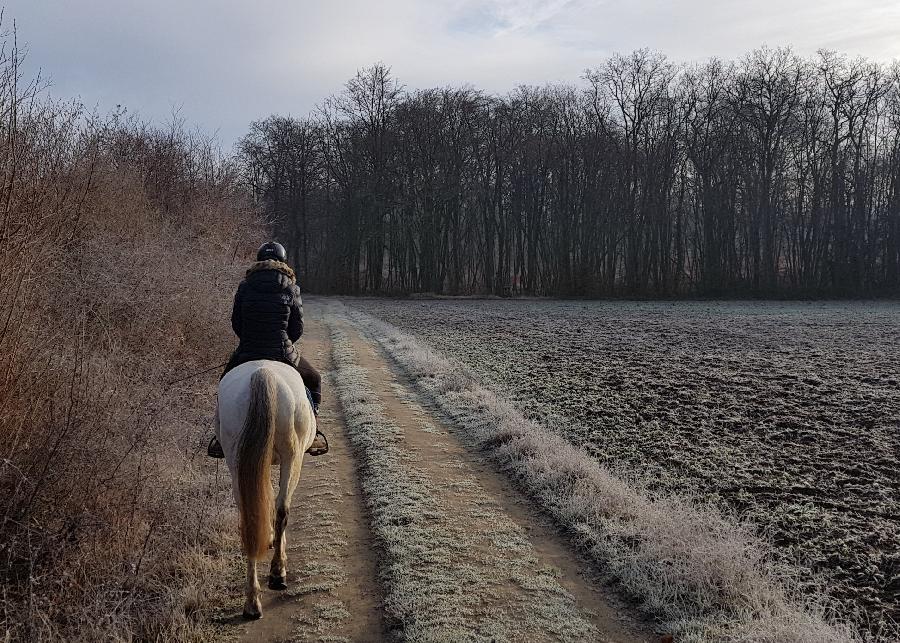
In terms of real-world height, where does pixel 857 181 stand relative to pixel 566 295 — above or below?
above

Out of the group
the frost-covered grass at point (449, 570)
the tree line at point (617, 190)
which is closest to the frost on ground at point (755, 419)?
the frost-covered grass at point (449, 570)

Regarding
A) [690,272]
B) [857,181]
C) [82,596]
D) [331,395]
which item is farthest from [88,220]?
[857,181]

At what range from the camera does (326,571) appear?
4.55m

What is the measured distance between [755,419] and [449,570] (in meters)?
7.02

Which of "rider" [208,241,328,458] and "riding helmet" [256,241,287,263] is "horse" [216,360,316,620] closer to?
"rider" [208,241,328,458]

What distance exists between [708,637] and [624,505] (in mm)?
1935

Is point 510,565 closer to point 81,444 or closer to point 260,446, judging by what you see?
point 260,446

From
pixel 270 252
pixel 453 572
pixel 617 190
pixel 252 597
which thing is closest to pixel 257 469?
pixel 252 597

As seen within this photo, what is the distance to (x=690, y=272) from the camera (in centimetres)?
4831

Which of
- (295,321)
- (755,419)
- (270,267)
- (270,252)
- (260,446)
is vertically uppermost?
(270,252)

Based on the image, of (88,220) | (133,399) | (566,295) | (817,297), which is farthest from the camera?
(566,295)

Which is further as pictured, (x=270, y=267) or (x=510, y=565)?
(x=270, y=267)

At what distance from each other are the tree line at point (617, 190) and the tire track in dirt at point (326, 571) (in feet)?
135

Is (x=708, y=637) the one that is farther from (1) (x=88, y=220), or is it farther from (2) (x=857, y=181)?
(2) (x=857, y=181)
